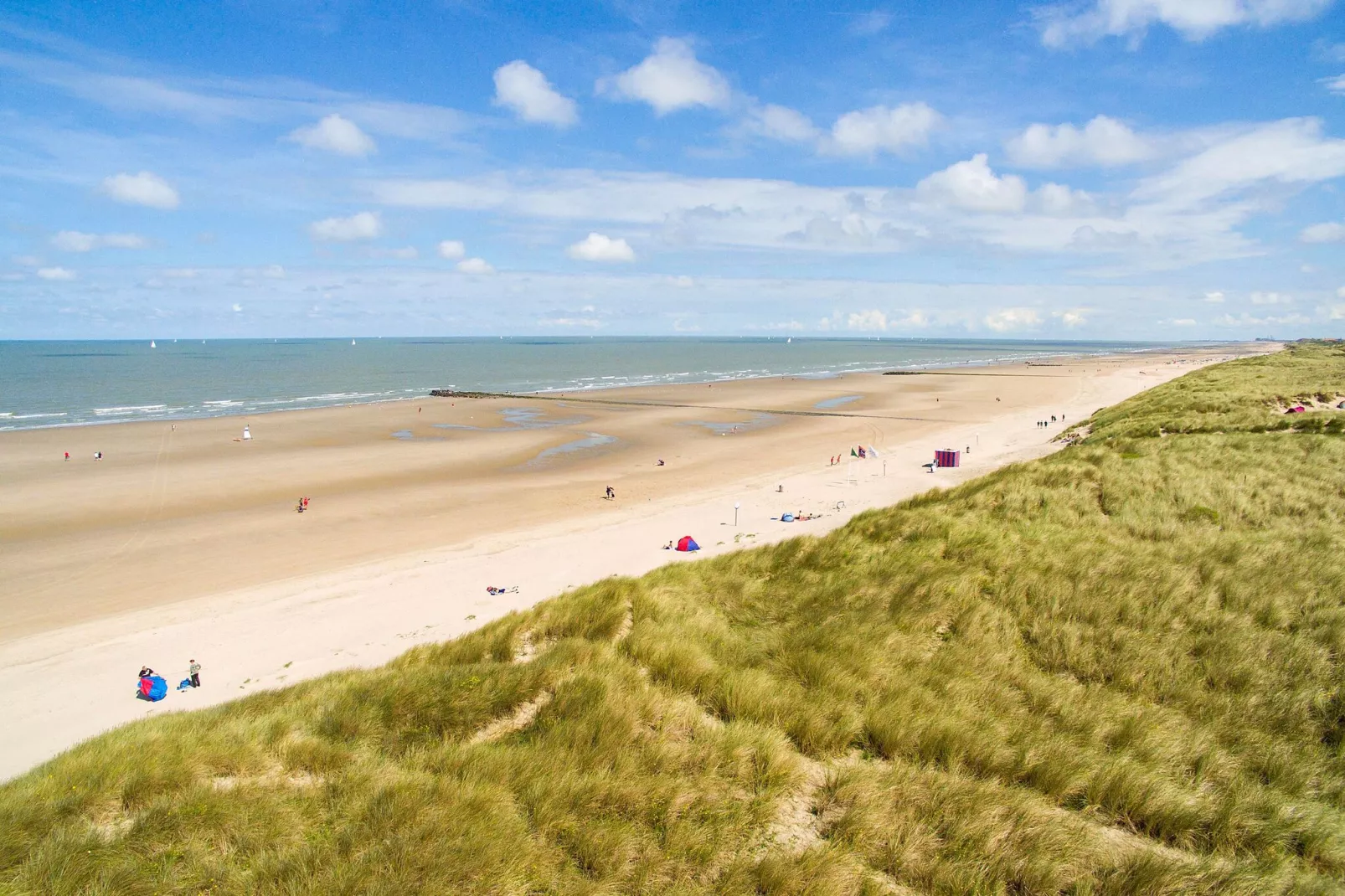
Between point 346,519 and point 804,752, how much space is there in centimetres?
2150

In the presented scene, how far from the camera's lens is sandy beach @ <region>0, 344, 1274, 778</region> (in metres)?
13.1

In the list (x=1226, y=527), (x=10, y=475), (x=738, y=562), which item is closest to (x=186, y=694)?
(x=738, y=562)

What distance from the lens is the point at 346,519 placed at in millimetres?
23094

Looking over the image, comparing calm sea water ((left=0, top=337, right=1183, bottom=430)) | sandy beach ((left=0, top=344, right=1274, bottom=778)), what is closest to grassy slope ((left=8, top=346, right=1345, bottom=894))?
sandy beach ((left=0, top=344, right=1274, bottom=778))

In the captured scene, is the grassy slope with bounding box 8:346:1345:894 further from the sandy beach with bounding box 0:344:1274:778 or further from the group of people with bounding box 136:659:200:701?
the sandy beach with bounding box 0:344:1274:778

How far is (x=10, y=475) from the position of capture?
29.3m

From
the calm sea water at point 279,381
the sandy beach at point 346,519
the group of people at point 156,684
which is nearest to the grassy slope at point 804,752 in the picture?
the group of people at point 156,684

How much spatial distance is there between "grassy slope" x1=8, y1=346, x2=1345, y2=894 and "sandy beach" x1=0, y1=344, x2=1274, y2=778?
612 centimetres

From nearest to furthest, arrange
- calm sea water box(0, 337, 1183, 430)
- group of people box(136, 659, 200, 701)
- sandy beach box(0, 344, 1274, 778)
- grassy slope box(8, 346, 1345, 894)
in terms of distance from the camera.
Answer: grassy slope box(8, 346, 1345, 894) → group of people box(136, 659, 200, 701) → sandy beach box(0, 344, 1274, 778) → calm sea water box(0, 337, 1183, 430)

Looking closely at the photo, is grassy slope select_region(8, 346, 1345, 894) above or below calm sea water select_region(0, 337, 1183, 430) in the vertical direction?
below

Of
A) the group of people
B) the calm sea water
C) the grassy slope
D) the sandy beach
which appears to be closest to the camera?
the grassy slope

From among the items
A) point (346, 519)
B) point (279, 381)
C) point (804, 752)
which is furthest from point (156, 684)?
point (279, 381)

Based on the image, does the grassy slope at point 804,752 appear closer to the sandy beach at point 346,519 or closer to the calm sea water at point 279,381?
the sandy beach at point 346,519

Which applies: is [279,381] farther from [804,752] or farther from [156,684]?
[804,752]
